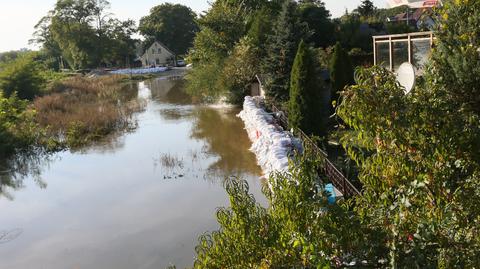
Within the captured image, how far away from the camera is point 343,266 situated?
2420mm

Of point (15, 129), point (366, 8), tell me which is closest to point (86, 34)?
point (366, 8)

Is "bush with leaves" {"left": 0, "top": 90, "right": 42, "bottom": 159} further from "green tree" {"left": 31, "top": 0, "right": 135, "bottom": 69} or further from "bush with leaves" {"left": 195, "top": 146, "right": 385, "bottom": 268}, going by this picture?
"green tree" {"left": 31, "top": 0, "right": 135, "bottom": 69}

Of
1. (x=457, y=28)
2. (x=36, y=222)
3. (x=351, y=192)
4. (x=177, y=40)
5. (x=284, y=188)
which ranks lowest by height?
(x=36, y=222)

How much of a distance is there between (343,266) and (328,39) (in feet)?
79.4

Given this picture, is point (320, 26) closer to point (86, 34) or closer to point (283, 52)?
point (283, 52)

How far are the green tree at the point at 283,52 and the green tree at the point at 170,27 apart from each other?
182 feet

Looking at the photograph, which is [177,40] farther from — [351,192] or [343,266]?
[343,266]

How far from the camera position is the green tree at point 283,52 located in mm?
18078

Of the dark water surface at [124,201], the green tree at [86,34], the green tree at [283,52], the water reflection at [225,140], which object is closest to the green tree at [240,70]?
the water reflection at [225,140]

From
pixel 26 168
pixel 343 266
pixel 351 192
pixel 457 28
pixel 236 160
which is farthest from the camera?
pixel 26 168

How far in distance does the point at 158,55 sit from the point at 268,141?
59.2m

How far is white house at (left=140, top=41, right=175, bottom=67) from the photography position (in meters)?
69.4

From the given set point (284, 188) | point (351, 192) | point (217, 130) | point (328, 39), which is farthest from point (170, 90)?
point (284, 188)

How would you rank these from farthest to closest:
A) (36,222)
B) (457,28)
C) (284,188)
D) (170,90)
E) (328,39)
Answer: (170,90) < (328,39) < (36,222) < (457,28) < (284,188)
